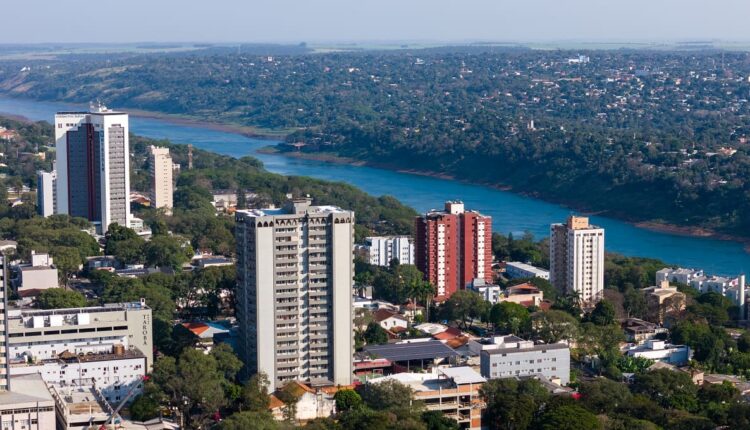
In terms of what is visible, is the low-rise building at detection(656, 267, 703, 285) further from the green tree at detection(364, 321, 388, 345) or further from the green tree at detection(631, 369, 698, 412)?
the green tree at detection(631, 369, 698, 412)

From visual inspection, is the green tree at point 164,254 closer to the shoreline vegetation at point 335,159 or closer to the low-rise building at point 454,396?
the low-rise building at point 454,396

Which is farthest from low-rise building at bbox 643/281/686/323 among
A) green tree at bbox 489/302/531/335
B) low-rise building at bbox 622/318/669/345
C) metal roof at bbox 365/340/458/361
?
metal roof at bbox 365/340/458/361

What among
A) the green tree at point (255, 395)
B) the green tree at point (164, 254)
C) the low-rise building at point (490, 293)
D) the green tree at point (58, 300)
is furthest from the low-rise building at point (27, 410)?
the green tree at point (164, 254)

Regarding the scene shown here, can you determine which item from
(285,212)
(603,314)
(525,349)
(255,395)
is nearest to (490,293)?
(603,314)

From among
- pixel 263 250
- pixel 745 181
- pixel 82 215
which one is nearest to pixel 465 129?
pixel 745 181

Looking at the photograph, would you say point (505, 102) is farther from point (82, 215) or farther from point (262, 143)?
point (82, 215)

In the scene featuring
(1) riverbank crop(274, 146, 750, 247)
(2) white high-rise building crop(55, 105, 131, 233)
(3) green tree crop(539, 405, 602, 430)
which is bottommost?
(1) riverbank crop(274, 146, 750, 247)
